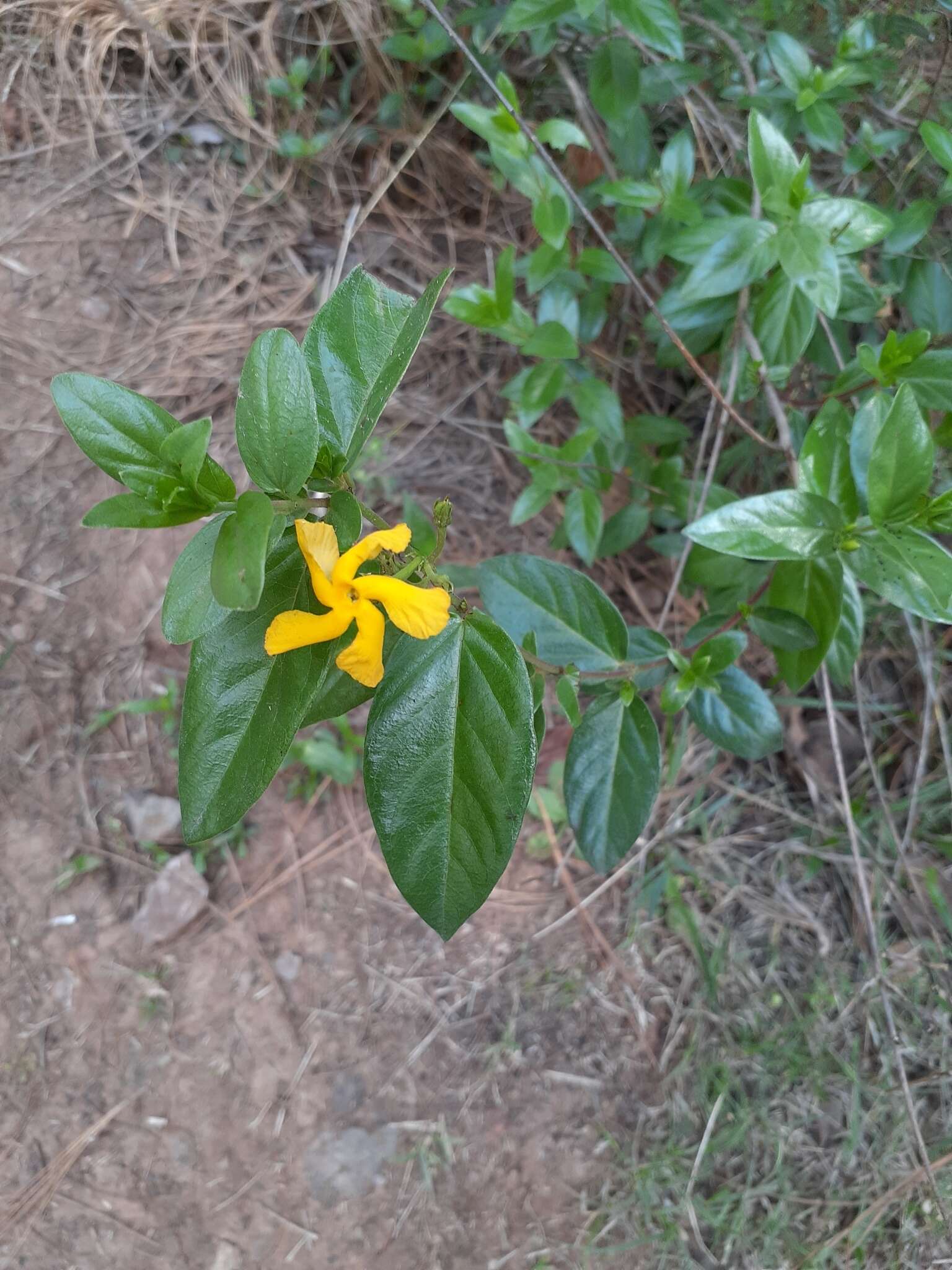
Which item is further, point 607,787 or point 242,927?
point 242,927

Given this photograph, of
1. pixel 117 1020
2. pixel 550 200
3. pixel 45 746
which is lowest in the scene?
pixel 117 1020

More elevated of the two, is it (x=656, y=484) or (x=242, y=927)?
(x=656, y=484)

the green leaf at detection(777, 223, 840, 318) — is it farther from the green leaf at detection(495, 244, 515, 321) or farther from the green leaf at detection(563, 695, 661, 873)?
the green leaf at detection(563, 695, 661, 873)

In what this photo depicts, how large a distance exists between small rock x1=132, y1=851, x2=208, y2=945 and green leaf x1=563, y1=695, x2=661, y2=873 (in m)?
1.12

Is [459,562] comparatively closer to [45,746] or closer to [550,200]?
[550,200]

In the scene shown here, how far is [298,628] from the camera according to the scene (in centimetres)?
68

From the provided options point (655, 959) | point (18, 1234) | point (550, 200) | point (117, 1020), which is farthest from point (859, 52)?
point (18, 1234)

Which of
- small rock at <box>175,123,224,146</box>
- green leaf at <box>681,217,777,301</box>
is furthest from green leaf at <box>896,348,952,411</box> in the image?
small rock at <box>175,123,224,146</box>

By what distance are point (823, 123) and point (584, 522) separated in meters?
0.76

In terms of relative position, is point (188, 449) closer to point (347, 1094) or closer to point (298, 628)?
point (298, 628)

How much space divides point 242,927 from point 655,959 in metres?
0.95

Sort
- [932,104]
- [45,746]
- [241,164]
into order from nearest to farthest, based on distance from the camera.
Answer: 1. [932,104]
2. [45,746]
3. [241,164]

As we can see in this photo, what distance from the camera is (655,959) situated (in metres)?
1.85

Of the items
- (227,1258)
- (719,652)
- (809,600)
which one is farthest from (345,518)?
(227,1258)
